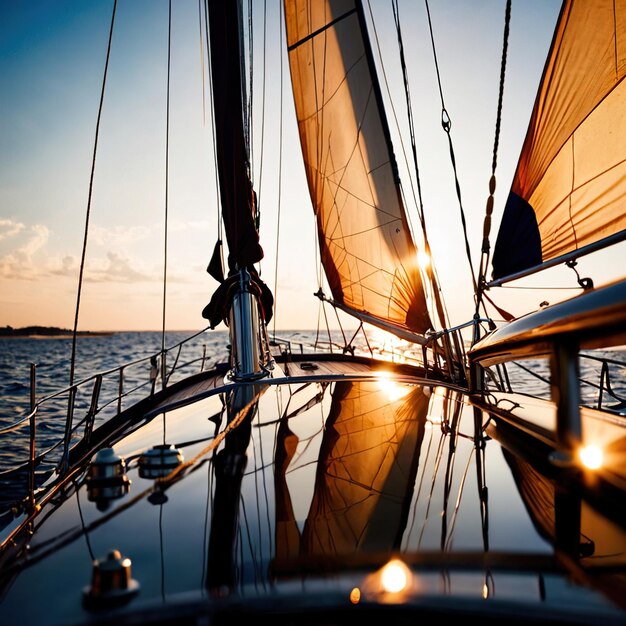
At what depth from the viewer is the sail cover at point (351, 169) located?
7.00 metres

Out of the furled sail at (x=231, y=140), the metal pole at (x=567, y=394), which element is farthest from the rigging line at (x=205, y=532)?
the furled sail at (x=231, y=140)

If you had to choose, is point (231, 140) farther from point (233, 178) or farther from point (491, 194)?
point (491, 194)

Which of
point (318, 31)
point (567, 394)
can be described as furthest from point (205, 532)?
point (318, 31)

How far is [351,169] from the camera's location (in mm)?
7426

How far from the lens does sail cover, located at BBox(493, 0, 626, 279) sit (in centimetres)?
334

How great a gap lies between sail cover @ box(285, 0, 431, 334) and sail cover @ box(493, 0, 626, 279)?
2.94 meters

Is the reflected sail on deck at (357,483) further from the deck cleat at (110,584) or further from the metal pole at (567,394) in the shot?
the metal pole at (567,394)

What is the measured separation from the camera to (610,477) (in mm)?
1200

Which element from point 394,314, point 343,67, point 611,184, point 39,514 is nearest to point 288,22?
point 343,67

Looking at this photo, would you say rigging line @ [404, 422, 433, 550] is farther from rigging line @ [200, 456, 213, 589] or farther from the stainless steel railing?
the stainless steel railing

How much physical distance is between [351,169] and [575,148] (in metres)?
4.22

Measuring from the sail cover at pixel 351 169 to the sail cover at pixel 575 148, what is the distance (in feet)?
9.66

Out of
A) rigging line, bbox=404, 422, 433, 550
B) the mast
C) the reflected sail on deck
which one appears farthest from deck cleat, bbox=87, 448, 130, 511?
the mast

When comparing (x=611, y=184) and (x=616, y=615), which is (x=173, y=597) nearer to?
(x=616, y=615)
